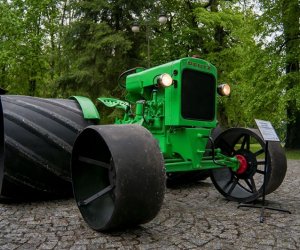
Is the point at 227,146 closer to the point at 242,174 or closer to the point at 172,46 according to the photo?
the point at 242,174

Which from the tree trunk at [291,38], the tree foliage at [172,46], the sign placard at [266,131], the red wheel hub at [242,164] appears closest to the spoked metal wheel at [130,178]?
the sign placard at [266,131]

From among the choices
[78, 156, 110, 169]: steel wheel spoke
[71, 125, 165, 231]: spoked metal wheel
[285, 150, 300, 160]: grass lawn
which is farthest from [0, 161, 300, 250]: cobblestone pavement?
[285, 150, 300, 160]: grass lawn

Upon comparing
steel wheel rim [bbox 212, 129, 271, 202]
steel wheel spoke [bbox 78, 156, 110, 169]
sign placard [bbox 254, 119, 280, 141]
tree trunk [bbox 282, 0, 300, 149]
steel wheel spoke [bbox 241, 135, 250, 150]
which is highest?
tree trunk [bbox 282, 0, 300, 149]

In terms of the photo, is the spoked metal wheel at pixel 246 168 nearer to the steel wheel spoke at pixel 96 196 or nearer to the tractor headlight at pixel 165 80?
the tractor headlight at pixel 165 80

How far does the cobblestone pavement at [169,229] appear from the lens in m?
3.50

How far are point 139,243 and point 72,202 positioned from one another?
6.75 feet

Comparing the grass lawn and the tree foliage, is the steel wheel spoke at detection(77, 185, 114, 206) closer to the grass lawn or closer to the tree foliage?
the grass lawn

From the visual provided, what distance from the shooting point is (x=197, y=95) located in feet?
16.3

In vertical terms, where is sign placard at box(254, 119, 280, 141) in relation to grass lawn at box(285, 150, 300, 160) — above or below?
above

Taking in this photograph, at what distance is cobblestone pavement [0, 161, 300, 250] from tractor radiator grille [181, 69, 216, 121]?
1218 millimetres

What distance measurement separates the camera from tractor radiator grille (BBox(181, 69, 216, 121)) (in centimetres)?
481

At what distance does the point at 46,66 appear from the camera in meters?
26.8

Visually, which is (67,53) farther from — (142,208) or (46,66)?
(142,208)

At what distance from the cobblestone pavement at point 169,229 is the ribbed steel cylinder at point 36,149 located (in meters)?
0.23
